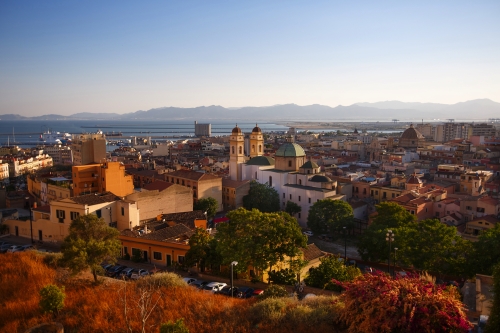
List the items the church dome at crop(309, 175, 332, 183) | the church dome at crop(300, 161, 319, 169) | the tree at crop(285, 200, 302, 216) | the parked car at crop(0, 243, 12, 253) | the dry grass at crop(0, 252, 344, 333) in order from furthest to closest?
the church dome at crop(300, 161, 319, 169) < the church dome at crop(309, 175, 332, 183) < the tree at crop(285, 200, 302, 216) < the parked car at crop(0, 243, 12, 253) < the dry grass at crop(0, 252, 344, 333)

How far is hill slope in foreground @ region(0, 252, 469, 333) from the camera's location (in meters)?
9.29

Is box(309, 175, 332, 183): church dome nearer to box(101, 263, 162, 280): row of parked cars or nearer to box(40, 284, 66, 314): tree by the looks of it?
box(101, 263, 162, 280): row of parked cars

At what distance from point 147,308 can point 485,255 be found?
16.9 metres

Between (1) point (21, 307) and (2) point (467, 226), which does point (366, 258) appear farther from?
(1) point (21, 307)

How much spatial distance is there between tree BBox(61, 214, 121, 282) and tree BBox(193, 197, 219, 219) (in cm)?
1832

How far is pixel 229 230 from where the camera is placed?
1922 centimetres

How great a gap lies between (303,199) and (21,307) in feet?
94.3

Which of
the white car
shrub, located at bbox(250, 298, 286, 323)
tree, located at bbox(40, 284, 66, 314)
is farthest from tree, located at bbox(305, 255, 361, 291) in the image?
tree, located at bbox(40, 284, 66, 314)

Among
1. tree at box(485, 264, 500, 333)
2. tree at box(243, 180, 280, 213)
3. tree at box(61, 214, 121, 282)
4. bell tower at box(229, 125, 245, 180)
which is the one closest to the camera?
tree at box(485, 264, 500, 333)

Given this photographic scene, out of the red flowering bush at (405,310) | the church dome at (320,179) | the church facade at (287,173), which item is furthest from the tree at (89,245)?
the church dome at (320,179)

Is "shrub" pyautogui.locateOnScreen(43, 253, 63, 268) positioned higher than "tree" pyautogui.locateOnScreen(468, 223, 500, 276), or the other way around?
"shrub" pyautogui.locateOnScreen(43, 253, 63, 268)

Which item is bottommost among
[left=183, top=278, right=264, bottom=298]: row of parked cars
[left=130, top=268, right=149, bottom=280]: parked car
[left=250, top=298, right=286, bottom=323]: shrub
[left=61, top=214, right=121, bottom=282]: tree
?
[left=130, top=268, right=149, bottom=280]: parked car

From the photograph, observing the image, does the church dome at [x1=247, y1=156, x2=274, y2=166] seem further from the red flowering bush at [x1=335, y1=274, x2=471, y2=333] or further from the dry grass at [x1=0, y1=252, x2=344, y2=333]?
the red flowering bush at [x1=335, y1=274, x2=471, y2=333]

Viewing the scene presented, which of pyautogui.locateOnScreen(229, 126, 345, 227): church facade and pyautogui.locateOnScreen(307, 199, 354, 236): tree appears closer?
pyautogui.locateOnScreen(307, 199, 354, 236): tree
